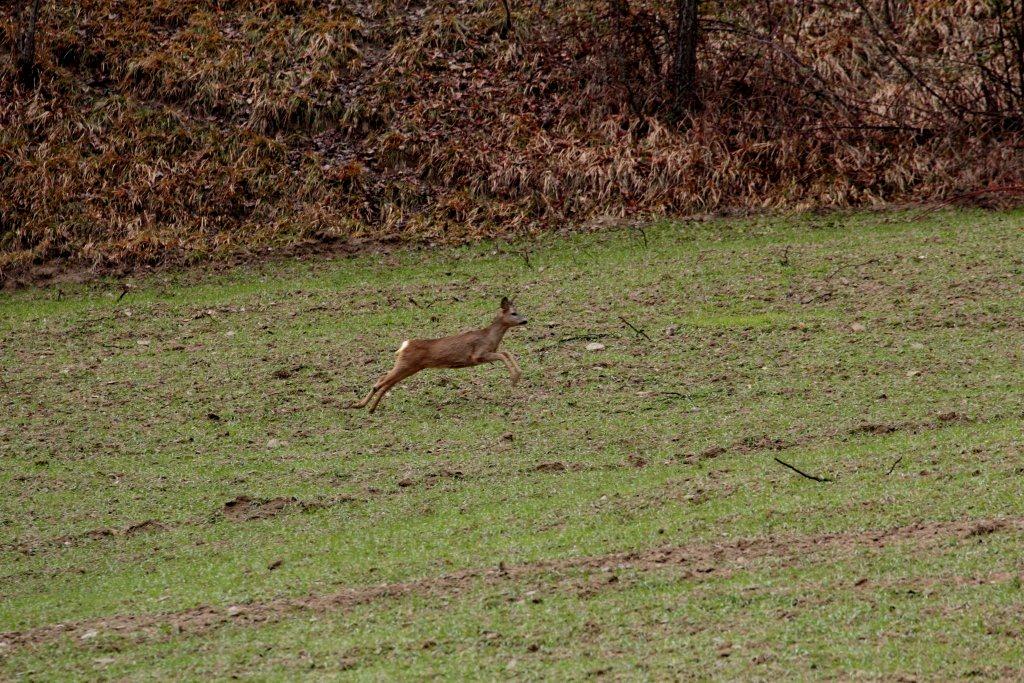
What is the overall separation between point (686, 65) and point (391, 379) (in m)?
9.88

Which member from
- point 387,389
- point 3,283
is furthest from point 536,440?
point 3,283

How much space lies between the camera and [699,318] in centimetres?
1414

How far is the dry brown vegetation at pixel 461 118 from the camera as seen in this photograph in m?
18.3

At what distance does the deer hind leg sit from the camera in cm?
1138

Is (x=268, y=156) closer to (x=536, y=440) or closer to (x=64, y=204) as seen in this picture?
(x=64, y=204)

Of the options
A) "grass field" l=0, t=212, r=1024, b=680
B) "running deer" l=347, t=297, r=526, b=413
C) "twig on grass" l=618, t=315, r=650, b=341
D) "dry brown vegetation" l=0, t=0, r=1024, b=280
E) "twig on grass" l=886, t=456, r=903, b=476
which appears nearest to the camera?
"grass field" l=0, t=212, r=1024, b=680

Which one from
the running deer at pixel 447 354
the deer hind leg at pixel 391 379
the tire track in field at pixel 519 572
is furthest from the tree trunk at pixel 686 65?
the tire track in field at pixel 519 572

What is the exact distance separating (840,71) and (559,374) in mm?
9542

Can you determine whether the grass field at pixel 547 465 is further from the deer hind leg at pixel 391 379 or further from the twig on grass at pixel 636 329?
the deer hind leg at pixel 391 379

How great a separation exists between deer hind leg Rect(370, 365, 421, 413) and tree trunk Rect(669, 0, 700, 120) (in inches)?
369

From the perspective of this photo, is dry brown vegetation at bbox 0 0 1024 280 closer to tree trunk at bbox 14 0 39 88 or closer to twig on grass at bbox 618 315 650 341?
tree trunk at bbox 14 0 39 88

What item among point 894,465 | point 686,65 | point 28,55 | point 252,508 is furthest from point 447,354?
point 28,55

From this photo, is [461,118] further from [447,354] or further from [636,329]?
[447,354]

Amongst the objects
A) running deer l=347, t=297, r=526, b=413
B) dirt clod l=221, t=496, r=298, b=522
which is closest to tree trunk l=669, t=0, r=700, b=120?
running deer l=347, t=297, r=526, b=413
